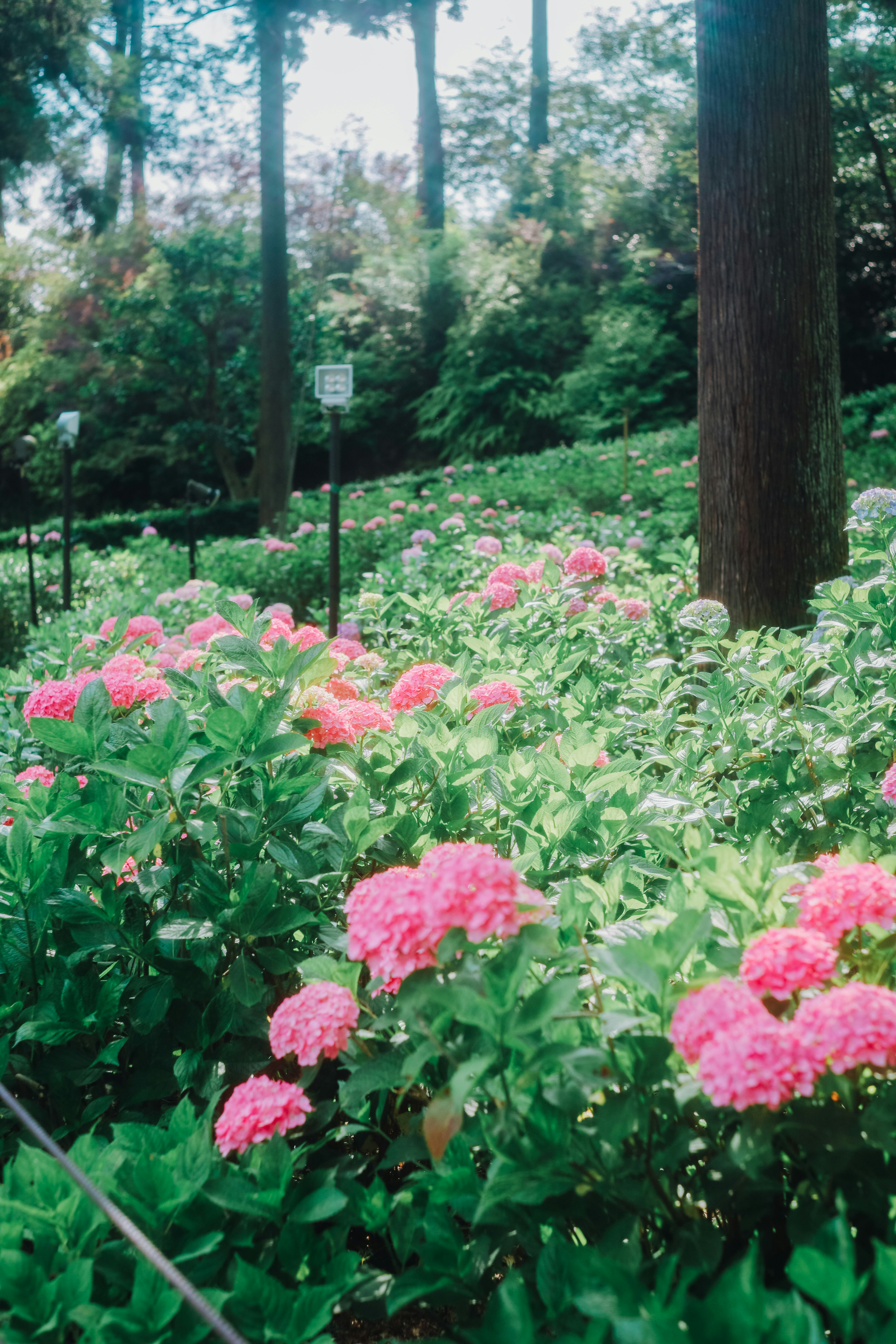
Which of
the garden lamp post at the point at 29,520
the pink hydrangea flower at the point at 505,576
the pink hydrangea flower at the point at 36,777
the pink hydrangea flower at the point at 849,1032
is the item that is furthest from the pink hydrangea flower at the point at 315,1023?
the garden lamp post at the point at 29,520

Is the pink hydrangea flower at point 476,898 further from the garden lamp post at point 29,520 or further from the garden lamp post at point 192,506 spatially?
the garden lamp post at point 29,520

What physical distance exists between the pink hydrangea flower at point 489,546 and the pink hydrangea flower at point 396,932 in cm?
369

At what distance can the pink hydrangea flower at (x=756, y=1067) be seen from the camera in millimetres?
792

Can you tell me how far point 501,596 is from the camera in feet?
10.4

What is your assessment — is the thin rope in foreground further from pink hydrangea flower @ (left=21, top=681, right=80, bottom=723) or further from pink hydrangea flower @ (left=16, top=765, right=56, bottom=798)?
pink hydrangea flower @ (left=21, top=681, right=80, bottom=723)

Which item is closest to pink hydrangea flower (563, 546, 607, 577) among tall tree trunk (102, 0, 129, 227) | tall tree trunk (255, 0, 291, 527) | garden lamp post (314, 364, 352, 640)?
garden lamp post (314, 364, 352, 640)

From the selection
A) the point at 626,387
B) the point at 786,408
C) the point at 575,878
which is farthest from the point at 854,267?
the point at 575,878

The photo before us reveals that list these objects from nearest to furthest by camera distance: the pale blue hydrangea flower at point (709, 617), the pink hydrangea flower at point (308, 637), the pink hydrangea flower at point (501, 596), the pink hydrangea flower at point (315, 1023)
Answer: the pink hydrangea flower at point (315, 1023) < the pink hydrangea flower at point (308, 637) < the pale blue hydrangea flower at point (709, 617) < the pink hydrangea flower at point (501, 596)

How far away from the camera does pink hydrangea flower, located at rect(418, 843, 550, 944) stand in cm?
90

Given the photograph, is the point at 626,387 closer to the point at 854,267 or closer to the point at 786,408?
the point at 854,267

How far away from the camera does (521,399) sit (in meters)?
16.9

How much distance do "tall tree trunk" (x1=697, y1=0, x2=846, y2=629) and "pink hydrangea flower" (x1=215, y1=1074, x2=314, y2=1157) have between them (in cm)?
235

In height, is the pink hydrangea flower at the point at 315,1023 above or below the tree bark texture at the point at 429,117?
below

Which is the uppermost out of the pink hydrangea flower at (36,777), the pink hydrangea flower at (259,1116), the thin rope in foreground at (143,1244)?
the pink hydrangea flower at (36,777)
